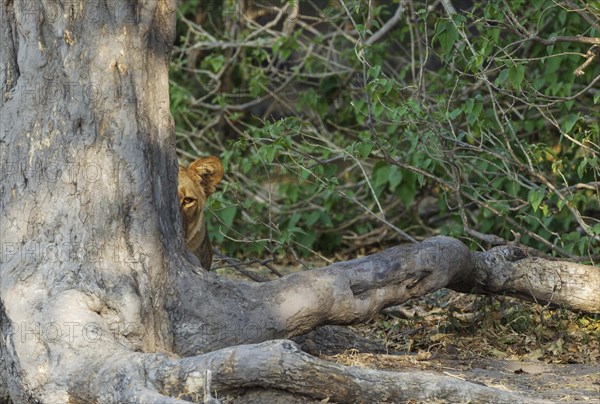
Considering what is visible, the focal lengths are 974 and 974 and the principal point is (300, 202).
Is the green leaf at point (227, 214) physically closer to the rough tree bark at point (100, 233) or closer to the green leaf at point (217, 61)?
the green leaf at point (217, 61)

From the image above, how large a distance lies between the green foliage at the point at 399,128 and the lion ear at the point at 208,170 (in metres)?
0.35

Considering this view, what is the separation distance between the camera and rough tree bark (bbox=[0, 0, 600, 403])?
11.9ft

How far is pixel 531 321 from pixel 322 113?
10.8 feet

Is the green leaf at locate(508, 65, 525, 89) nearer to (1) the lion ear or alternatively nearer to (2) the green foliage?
(2) the green foliage

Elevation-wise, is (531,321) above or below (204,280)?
below

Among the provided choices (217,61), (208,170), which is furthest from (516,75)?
(217,61)

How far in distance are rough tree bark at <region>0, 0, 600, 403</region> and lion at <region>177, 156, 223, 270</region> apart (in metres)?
0.95

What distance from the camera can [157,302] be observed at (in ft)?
13.1

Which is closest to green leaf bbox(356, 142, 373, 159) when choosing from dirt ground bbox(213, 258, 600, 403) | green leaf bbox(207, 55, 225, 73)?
dirt ground bbox(213, 258, 600, 403)

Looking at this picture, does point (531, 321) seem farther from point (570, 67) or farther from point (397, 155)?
point (570, 67)

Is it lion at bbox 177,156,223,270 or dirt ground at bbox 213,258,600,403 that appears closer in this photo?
dirt ground at bbox 213,258,600,403

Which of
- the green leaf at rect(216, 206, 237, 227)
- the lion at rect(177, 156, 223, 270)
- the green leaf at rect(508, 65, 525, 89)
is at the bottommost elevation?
the green leaf at rect(216, 206, 237, 227)

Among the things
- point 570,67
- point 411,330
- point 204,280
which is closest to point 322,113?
point 570,67

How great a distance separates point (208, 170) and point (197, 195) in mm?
150
